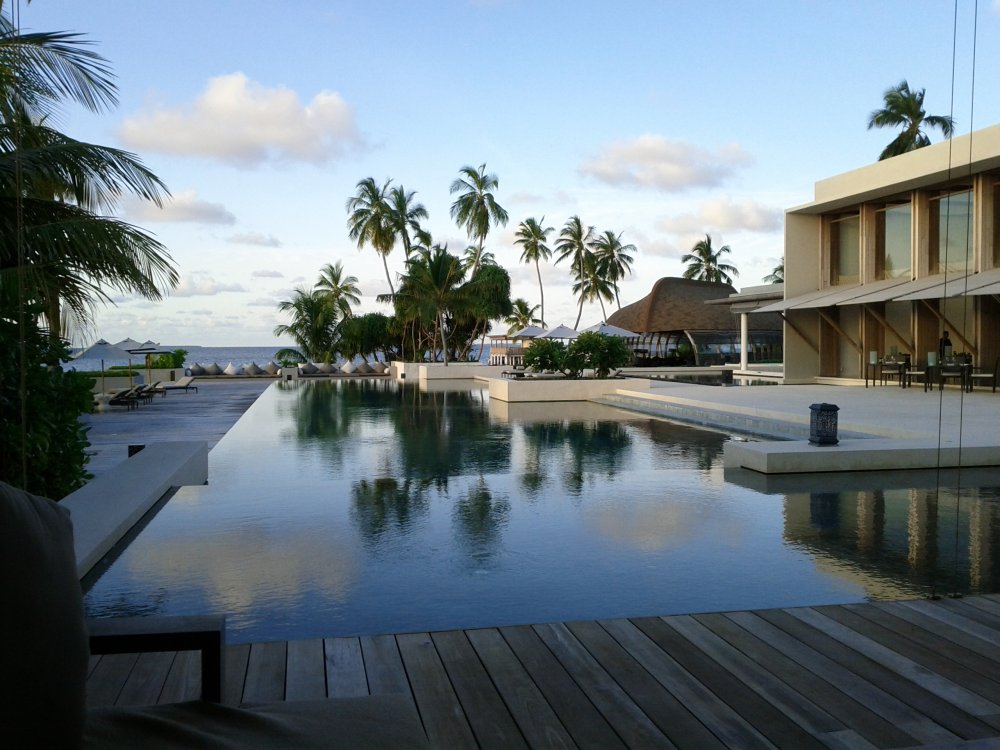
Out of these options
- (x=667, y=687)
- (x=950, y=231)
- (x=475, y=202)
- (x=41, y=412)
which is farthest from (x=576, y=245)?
(x=667, y=687)

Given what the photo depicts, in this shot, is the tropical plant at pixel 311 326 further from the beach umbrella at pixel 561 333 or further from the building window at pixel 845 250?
the building window at pixel 845 250

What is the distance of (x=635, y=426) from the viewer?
14.6 meters

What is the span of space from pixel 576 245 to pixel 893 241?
1285 inches

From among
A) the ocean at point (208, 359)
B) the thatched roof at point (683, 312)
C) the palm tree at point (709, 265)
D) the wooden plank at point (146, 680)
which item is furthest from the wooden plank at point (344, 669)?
the palm tree at point (709, 265)

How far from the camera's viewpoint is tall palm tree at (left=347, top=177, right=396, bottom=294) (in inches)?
1704

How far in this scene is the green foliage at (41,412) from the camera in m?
5.95

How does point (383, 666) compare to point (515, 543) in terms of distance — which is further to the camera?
point (515, 543)

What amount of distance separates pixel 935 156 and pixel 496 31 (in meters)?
10.2

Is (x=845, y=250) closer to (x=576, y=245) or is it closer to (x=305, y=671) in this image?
(x=305, y=671)

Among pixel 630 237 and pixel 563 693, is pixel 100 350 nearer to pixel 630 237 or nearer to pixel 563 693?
pixel 563 693

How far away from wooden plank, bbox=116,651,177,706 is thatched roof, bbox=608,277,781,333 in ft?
129

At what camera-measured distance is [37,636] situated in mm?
1700

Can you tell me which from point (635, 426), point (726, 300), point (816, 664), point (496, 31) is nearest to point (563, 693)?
point (816, 664)

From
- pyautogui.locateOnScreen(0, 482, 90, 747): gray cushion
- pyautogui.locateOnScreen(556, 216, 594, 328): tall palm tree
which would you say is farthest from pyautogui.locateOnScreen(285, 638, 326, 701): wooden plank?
pyautogui.locateOnScreen(556, 216, 594, 328): tall palm tree
